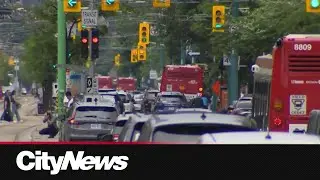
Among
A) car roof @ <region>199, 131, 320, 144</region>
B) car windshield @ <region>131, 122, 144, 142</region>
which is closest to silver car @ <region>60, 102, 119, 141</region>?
car windshield @ <region>131, 122, 144, 142</region>

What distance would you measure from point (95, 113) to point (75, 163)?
19899mm

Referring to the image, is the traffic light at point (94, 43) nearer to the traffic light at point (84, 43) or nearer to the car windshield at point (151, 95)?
the traffic light at point (84, 43)

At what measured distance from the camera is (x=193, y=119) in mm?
11961

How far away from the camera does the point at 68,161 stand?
874 cm

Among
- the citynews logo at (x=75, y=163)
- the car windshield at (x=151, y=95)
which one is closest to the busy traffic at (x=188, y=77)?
the car windshield at (x=151, y=95)

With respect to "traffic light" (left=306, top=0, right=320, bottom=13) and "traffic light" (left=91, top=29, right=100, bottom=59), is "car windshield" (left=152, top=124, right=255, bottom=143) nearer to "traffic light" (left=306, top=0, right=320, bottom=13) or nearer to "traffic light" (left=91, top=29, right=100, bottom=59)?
"traffic light" (left=306, top=0, right=320, bottom=13)

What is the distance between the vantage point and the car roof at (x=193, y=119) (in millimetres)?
11745

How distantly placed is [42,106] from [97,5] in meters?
11.7

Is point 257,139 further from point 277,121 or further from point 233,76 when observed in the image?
point 233,76

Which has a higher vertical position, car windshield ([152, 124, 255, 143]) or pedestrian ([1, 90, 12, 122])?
car windshield ([152, 124, 255, 143])

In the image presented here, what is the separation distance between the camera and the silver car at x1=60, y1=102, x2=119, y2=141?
28062 mm

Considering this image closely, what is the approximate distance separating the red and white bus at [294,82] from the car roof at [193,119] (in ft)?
27.5

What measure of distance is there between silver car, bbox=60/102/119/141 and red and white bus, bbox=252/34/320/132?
785 cm

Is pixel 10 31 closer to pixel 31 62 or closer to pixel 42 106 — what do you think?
pixel 42 106
